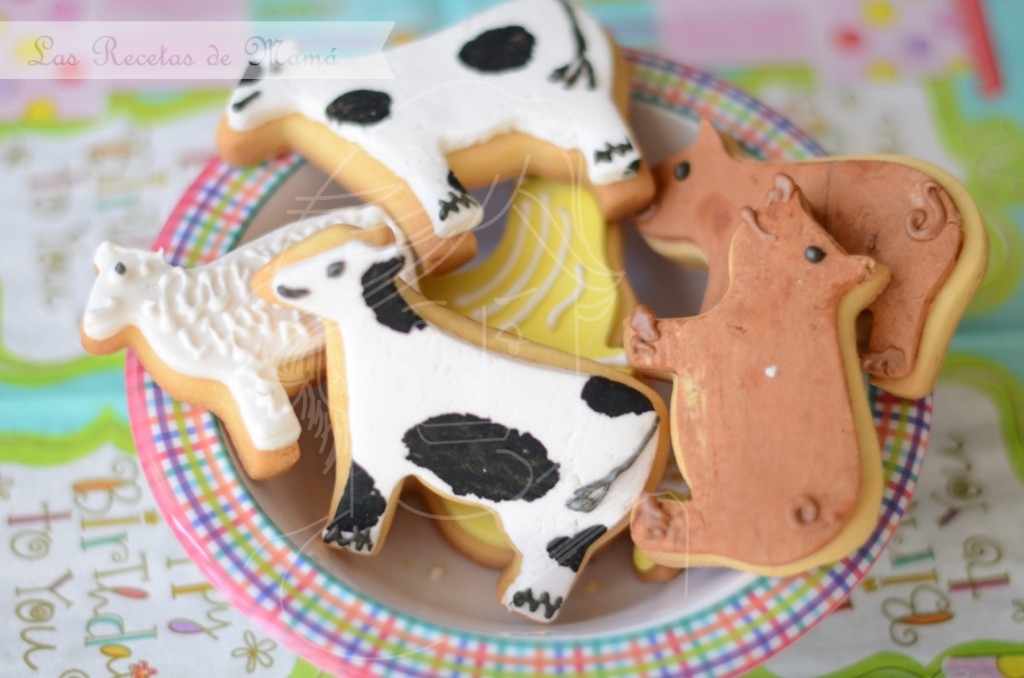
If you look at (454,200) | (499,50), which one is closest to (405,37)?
(499,50)

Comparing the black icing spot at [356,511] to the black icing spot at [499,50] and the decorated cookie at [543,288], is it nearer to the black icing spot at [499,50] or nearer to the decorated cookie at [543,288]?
the decorated cookie at [543,288]

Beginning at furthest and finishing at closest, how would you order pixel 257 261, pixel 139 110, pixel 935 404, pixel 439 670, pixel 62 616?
pixel 139 110
pixel 935 404
pixel 62 616
pixel 257 261
pixel 439 670

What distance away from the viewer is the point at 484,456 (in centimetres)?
72

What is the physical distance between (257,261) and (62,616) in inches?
15.0

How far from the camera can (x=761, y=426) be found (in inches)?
26.9

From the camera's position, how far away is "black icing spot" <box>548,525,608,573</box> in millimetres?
733

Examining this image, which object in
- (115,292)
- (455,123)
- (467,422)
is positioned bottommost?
(467,422)

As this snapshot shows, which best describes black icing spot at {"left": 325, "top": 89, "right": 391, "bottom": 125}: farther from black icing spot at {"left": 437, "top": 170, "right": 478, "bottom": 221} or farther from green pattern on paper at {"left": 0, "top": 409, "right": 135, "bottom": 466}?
green pattern on paper at {"left": 0, "top": 409, "right": 135, "bottom": 466}

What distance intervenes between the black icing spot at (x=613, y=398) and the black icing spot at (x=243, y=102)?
1.24 ft

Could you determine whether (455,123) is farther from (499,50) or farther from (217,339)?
(217,339)

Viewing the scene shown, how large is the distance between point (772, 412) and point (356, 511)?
0.31m

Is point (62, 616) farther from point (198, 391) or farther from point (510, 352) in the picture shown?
point (510, 352)

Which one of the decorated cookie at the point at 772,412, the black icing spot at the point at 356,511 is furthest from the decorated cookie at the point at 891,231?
the black icing spot at the point at 356,511

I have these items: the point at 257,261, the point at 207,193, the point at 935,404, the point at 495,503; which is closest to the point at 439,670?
the point at 495,503
